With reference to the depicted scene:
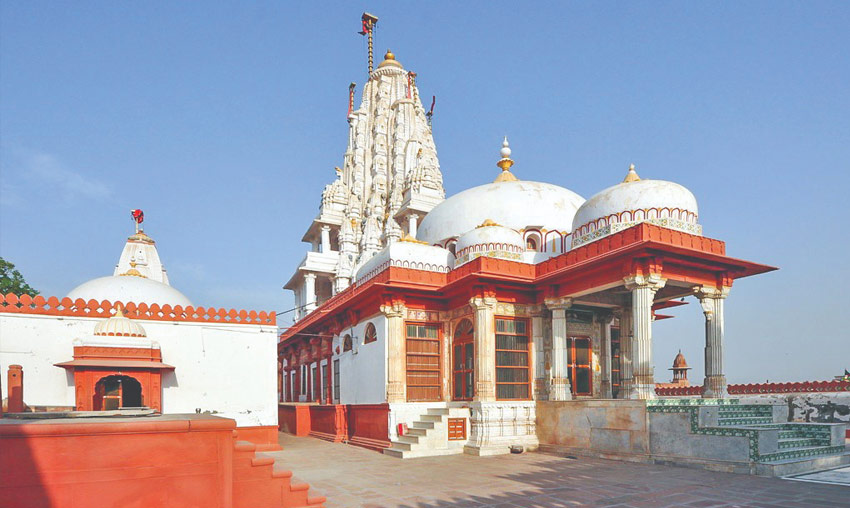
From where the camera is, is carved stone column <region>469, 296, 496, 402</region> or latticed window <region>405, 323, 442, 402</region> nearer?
carved stone column <region>469, 296, 496, 402</region>

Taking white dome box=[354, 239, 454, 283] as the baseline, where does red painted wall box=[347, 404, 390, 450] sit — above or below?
below

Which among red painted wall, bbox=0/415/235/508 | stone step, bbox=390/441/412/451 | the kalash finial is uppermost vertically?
the kalash finial

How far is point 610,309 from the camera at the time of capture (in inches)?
699

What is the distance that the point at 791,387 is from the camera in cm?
1659

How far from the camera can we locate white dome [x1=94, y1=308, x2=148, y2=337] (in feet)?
42.3

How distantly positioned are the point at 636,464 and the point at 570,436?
2589 millimetres

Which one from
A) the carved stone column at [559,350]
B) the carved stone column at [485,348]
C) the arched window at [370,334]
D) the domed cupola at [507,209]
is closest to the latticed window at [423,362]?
the arched window at [370,334]

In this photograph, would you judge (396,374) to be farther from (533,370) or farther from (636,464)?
(636,464)

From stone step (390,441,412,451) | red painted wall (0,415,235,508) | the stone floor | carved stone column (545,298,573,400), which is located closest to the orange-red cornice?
carved stone column (545,298,573,400)

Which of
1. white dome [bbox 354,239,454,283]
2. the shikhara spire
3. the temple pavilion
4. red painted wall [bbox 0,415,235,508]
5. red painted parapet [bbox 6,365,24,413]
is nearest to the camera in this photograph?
red painted wall [bbox 0,415,235,508]

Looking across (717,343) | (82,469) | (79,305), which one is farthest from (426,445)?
(82,469)

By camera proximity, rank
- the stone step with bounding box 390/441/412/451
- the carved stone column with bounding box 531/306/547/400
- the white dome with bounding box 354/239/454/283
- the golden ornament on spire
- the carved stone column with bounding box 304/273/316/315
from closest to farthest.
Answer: the stone step with bounding box 390/441/412/451
the carved stone column with bounding box 531/306/547/400
the white dome with bounding box 354/239/454/283
the carved stone column with bounding box 304/273/316/315
the golden ornament on spire

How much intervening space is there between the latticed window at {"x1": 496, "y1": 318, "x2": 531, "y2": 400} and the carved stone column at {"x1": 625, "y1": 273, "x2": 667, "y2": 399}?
3.69 meters

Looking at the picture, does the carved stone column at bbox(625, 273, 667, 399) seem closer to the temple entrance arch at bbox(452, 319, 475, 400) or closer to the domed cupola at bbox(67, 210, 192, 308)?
the temple entrance arch at bbox(452, 319, 475, 400)
